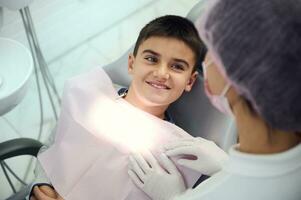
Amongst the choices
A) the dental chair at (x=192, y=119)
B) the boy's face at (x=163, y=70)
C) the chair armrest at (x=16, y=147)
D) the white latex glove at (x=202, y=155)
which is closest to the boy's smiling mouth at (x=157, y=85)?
the boy's face at (x=163, y=70)

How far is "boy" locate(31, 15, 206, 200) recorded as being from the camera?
4.26 feet

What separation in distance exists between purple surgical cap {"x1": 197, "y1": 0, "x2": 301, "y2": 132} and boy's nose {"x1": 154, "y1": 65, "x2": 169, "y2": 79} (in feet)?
1.81

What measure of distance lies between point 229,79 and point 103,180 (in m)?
0.67

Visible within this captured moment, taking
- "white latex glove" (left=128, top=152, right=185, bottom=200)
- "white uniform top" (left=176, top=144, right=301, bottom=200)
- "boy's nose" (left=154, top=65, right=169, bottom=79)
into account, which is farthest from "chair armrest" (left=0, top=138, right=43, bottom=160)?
"white uniform top" (left=176, top=144, right=301, bottom=200)

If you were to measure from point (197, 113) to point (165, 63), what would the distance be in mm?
194

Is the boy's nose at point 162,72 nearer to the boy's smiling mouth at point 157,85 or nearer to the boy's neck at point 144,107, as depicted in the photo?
the boy's smiling mouth at point 157,85

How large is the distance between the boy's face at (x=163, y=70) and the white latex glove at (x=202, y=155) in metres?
0.20

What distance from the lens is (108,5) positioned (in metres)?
2.57

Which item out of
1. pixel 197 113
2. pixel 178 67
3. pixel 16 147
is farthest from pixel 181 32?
pixel 16 147

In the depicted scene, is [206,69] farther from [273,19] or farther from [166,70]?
[166,70]

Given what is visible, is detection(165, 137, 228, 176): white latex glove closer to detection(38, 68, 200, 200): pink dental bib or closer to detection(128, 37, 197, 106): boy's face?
detection(38, 68, 200, 200): pink dental bib

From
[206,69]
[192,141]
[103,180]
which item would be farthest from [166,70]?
[206,69]

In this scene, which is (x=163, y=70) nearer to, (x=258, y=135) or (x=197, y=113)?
(x=197, y=113)

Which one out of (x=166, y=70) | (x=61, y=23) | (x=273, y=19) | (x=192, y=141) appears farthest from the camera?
(x=61, y=23)
